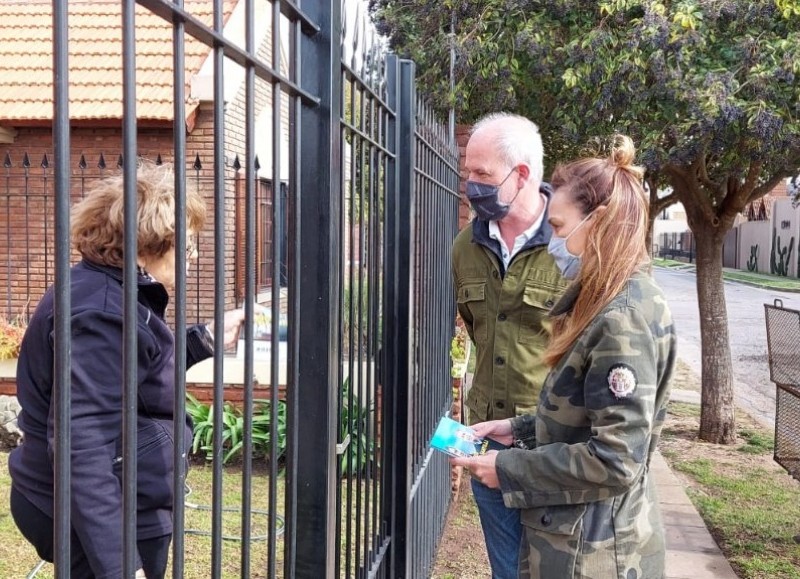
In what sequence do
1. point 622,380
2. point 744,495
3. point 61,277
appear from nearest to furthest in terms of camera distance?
point 61,277 → point 622,380 → point 744,495

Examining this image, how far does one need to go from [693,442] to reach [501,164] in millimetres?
5747

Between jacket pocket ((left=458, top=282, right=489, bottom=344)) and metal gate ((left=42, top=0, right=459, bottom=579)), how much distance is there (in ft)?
0.96

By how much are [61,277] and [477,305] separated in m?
2.19

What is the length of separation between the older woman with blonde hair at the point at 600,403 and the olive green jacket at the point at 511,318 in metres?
0.67

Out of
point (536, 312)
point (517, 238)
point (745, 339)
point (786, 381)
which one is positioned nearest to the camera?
point (536, 312)

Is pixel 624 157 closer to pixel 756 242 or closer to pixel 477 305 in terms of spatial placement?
pixel 477 305

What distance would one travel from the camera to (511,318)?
2854 mm

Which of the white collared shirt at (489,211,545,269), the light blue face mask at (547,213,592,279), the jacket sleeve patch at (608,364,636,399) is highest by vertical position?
the white collared shirt at (489,211,545,269)

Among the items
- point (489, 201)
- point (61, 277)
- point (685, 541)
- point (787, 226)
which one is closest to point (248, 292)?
point (61, 277)

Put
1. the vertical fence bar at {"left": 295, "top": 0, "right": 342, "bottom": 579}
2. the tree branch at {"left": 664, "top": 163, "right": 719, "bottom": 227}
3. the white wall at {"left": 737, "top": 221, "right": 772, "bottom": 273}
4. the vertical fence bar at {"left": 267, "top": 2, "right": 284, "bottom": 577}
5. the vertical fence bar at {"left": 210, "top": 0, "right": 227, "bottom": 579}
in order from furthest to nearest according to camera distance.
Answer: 1. the white wall at {"left": 737, "top": 221, "right": 772, "bottom": 273}
2. the tree branch at {"left": 664, "top": 163, "right": 719, "bottom": 227}
3. the vertical fence bar at {"left": 295, "top": 0, "right": 342, "bottom": 579}
4. the vertical fence bar at {"left": 267, "top": 2, "right": 284, "bottom": 577}
5. the vertical fence bar at {"left": 210, "top": 0, "right": 227, "bottom": 579}

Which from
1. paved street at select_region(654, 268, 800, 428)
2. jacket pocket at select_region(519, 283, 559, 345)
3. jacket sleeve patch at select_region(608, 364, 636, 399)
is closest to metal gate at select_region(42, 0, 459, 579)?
jacket pocket at select_region(519, 283, 559, 345)

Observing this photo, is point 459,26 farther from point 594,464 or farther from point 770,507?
point 594,464

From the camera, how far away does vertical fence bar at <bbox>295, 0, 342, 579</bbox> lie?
194 cm

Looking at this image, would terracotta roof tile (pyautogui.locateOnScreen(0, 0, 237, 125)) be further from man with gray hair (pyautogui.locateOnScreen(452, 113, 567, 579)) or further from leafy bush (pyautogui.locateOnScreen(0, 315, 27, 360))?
man with gray hair (pyautogui.locateOnScreen(452, 113, 567, 579))
